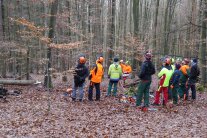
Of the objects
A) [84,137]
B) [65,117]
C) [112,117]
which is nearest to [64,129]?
[84,137]

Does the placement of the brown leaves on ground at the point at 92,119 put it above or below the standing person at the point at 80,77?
below

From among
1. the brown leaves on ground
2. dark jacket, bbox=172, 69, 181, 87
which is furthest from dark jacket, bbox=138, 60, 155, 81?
dark jacket, bbox=172, 69, 181, 87

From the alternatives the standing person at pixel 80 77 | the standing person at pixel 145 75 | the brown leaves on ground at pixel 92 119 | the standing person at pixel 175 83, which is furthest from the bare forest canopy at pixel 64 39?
the brown leaves on ground at pixel 92 119

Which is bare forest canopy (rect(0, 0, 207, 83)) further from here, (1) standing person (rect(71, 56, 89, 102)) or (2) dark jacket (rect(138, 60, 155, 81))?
(2) dark jacket (rect(138, 60, 155, 81))

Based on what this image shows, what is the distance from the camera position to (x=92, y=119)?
1098cm

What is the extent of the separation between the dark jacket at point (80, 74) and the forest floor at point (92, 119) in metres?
0.93

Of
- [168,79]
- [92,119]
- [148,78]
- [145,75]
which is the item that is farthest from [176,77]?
[92,119]

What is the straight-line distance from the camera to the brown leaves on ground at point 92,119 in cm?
923

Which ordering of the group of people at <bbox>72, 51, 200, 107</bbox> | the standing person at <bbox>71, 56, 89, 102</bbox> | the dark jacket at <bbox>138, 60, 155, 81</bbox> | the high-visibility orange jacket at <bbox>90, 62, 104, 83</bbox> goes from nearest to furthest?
the dark jacket at <bbox>138, 60, 155, 81</bbox>, the group of people at <bbox>72, 51, 200, 107</bbox>, the standing person at <bbox>71, 56, 89, 102</bbox>, the high-visibility orange jacket at <bbox>90, 62, 104, 83</bbox>

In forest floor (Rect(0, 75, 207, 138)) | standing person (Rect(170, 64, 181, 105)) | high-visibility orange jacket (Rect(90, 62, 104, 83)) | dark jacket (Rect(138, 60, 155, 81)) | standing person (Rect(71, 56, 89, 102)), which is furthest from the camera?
high-visibility orange jacket (Rect(90, 62, 104, 83))

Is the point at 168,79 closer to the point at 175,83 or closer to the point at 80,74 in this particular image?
the point at 175,83

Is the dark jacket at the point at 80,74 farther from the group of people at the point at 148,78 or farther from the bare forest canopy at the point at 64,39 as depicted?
the bare forest canopy at the point at 64,39

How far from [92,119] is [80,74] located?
12.8 ft

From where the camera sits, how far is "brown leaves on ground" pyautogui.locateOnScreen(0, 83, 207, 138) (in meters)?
9.23
